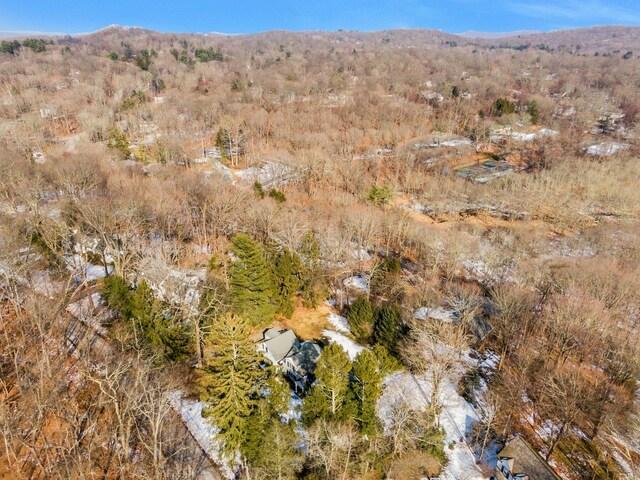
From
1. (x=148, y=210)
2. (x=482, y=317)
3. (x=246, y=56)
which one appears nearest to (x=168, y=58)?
(x=246, y=56)

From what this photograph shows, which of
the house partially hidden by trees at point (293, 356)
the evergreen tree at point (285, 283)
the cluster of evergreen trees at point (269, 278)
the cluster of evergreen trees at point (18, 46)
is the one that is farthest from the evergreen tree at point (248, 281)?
the cluster of evergreen trees at point (18, 46)

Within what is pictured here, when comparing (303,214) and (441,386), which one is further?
(303,214)

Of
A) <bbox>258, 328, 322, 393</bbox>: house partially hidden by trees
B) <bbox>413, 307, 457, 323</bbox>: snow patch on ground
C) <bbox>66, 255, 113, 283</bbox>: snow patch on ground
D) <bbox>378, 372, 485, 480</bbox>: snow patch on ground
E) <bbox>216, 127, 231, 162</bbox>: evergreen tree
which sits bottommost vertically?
<bbox>378, 372, 485, 480</bbox>: snow patch on ground

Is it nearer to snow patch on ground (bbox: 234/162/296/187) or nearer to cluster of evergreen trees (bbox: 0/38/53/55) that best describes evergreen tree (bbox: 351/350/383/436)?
snow patch on ground (bbox: 234/162/296/187)

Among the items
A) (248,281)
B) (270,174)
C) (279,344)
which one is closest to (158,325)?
(248,281)

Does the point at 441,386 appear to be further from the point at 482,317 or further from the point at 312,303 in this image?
the point at 312,303

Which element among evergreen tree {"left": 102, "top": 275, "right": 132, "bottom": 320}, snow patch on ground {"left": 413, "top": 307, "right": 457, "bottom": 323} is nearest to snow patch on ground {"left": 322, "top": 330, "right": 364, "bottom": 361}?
snow patch on ground {"left": 413, "top": 307, "right": 457, "bottom": 323}
